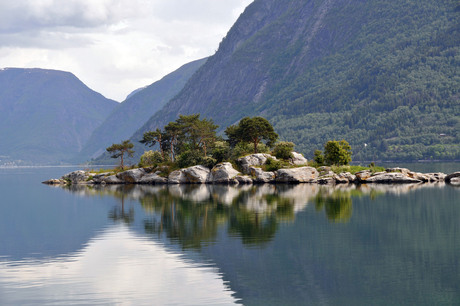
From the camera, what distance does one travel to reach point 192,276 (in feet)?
81.9

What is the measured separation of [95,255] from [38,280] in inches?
259

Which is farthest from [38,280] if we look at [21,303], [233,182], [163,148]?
[163,148]

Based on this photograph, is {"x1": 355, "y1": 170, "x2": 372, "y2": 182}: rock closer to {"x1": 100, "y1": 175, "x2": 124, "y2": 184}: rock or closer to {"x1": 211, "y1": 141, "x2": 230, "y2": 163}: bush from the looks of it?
{"x1": 211, "y1": 141, "x2": 230, "y2": 163}: bush

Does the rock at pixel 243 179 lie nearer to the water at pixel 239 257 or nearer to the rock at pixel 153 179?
the rock at pixel 153 179

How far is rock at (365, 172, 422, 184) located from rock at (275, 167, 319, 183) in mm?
12017

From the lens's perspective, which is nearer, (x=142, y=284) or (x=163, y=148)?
(x=142, y=284)

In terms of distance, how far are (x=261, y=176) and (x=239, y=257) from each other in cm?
8265

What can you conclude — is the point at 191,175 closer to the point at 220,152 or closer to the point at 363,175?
the point at 220,152

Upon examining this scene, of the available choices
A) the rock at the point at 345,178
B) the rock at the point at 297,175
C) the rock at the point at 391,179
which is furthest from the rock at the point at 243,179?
the rock at the point at 391,179

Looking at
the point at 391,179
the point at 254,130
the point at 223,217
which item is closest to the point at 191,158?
the point at 254,130

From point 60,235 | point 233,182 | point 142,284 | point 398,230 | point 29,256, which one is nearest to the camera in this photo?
point 142,284

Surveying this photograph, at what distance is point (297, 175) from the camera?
108188 mm

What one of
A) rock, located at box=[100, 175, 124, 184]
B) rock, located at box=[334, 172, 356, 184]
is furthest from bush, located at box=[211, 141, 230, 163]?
rock, located at box=[334, 172, 356, 184]

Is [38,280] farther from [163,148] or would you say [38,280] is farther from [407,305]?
[163,148]
